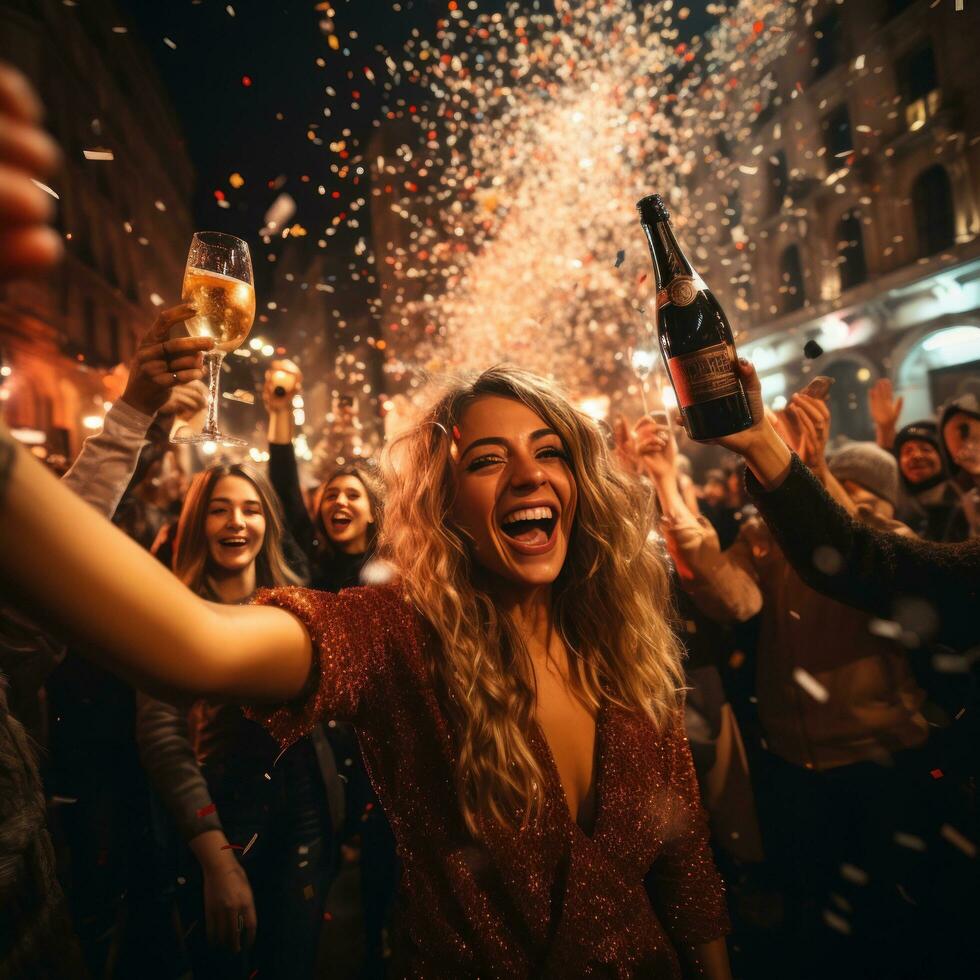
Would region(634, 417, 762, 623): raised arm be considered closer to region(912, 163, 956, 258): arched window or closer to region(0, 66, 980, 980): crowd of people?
region(0, 66, 980, 980): crowd of people

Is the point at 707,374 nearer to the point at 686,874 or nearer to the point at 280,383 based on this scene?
the point at 686,874

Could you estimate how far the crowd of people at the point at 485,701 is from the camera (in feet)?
3.76

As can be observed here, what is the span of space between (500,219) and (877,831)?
60.3 ft

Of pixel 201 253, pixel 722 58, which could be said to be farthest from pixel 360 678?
pixel 722 58

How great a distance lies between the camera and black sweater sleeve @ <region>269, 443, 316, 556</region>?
3.26 meters

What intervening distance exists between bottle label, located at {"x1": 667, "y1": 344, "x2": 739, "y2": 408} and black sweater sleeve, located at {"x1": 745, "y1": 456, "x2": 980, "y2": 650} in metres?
0.26

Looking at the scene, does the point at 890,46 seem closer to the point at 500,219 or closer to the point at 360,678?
the point at 500,219

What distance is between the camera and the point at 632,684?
1.62m

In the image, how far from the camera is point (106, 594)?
74cm

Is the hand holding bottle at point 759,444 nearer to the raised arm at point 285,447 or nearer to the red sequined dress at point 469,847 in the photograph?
the red sequined dress at point 469,847

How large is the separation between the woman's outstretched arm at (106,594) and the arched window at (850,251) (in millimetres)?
20698

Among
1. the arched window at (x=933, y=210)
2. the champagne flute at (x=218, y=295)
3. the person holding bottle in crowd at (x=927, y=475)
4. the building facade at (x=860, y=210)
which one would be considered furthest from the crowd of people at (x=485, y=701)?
the arched window at (x=933, y=210)

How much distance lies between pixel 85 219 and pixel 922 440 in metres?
22.8

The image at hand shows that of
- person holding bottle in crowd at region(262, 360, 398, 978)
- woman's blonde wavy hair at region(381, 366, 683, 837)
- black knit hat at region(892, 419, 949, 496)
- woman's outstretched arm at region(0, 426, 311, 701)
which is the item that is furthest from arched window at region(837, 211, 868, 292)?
woman's outstretched arm at region(0, 426, 311, 701)
